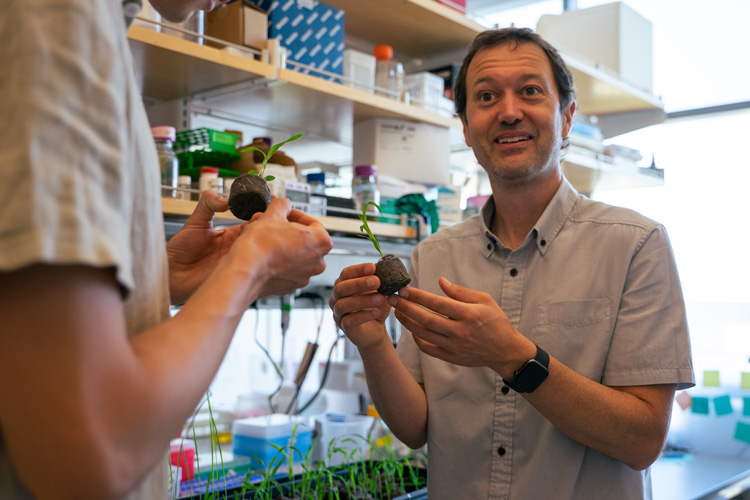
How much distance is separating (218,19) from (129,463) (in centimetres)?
143

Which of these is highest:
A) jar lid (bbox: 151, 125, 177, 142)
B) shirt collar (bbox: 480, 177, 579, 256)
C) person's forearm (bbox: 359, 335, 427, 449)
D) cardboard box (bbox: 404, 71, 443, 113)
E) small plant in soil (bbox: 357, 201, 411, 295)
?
cardboard box (bbox: 404, 71, 443, 113)

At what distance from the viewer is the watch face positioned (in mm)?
1039

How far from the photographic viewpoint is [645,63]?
334 cm

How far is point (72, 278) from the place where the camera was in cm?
42

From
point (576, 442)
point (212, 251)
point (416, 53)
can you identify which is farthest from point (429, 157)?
point (212, 251)

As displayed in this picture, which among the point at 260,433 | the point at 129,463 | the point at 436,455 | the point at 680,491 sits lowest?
the point at 680,491

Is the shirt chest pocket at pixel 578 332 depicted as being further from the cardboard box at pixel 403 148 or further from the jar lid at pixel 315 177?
the cardboard box at pixel 403 148

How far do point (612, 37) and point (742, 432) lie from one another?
2.01m

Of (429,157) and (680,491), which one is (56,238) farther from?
(680,491)

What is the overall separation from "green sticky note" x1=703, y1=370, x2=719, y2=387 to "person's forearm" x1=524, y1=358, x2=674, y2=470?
2.40 m

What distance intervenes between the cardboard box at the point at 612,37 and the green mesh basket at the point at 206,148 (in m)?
2.11

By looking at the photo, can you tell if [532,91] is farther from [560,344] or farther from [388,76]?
[388,76]

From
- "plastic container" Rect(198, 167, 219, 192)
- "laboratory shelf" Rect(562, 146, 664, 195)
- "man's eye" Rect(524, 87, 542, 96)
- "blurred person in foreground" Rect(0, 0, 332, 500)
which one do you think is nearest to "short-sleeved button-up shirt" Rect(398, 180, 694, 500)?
"man's eye" Rect(524, 87, 542, 96)

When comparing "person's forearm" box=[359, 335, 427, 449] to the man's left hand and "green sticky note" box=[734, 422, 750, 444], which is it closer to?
the man's left hand
